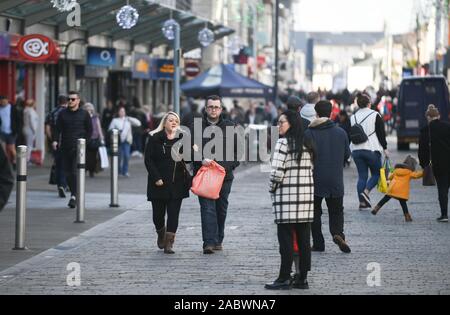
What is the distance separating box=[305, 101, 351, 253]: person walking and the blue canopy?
23637mm

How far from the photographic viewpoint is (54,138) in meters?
21.4

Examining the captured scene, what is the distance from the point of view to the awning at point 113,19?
30.5m

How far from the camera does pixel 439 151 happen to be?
1886cm

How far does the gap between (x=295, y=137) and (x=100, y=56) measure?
1057 inches

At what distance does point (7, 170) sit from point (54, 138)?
12830mm

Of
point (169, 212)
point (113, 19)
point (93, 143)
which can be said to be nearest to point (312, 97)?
point (169, 212)

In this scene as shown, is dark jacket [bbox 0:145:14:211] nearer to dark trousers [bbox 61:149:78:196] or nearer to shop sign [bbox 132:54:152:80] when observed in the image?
dark trousers [bbox 61:149:78:196]

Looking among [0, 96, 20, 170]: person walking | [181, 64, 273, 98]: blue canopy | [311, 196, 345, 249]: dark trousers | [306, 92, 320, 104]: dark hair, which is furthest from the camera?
[181, 64, 273, 98]: blue canopy

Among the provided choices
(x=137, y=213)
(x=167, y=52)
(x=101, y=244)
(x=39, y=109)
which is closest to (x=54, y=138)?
(x=137, y=213)

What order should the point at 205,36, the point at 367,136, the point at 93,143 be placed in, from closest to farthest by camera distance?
the point at 367,136
the point at 93,143
the point at 205,36

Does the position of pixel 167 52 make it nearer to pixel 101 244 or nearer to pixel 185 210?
pixel 185 210

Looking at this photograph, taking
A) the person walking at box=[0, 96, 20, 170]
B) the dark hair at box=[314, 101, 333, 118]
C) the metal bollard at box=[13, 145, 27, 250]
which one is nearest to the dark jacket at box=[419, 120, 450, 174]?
the dark hair at box=[314, 101, 333, 118]

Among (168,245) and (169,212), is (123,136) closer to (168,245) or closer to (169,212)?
(169,212)

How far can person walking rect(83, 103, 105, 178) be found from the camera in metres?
26.3
